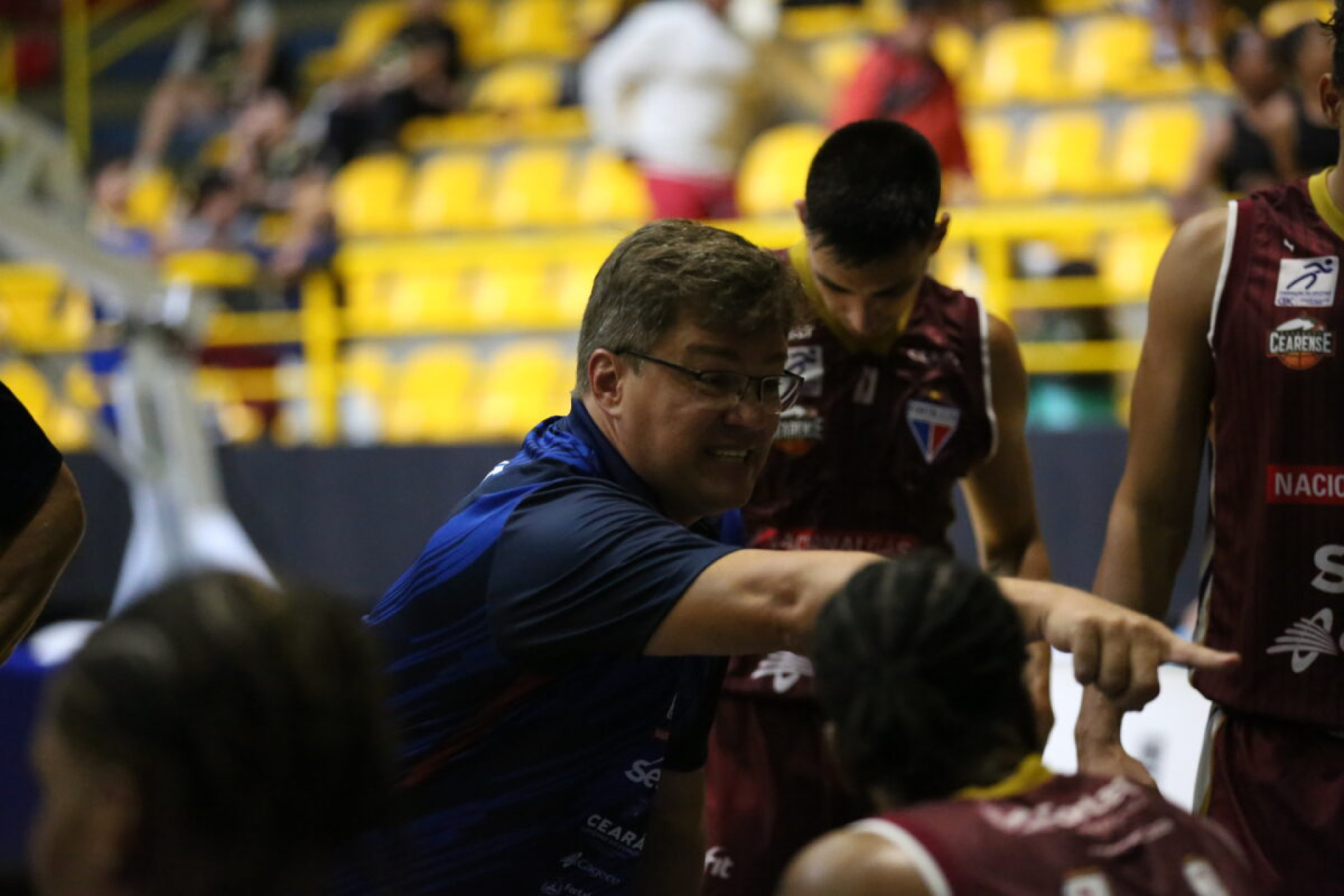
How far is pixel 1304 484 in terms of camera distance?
8.82ft

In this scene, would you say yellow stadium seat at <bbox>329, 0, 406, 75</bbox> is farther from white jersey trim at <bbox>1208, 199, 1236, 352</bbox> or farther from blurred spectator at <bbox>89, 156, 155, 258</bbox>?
white jersey trim at <bbox>1208, 199, 1236, 352</bbox>

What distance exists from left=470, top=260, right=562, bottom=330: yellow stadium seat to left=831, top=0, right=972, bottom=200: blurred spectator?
3065 mm

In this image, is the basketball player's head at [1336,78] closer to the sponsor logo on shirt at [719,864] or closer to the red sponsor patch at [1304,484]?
the red sponsor patch at [1304,484]

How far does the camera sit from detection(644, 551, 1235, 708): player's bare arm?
1.72 metres

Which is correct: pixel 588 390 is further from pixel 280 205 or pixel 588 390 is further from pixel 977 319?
pixel 280 205

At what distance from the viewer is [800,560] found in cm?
196

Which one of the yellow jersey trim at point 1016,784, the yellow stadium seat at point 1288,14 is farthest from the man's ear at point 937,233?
the yellow stadium seat at point 1288,14

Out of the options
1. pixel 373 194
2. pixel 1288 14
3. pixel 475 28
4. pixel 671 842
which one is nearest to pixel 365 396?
pixel 373 194

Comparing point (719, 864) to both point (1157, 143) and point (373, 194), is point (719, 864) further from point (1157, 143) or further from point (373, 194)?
point (373, 194)

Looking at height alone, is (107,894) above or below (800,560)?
below

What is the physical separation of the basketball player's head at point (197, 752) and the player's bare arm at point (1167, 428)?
1698 millimetres

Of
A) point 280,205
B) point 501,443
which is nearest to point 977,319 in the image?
point 501,443

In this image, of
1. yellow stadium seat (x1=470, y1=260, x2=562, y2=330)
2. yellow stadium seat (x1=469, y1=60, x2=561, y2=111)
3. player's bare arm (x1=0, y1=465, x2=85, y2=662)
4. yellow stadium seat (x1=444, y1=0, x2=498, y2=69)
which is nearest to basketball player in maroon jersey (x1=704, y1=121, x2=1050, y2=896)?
player's bare arm (x1=0, y1=465, x2=85, y2=662)

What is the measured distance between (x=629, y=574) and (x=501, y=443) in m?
6.10
